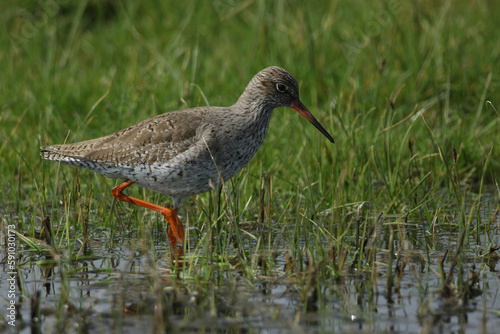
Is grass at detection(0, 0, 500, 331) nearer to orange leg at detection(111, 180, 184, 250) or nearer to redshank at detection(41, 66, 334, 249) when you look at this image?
orange leg at detection(111, 180, 184, 250)

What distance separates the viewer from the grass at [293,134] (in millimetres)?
5992

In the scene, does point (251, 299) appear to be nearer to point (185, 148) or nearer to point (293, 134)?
point (185, 148)

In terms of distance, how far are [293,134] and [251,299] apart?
4340 millimetres

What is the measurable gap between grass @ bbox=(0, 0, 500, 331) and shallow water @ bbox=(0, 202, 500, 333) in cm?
Result: 5

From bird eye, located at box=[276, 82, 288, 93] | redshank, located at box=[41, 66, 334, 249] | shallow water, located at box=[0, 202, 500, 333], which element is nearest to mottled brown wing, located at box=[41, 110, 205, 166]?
redshank, located at box=[41, 66, 334, 249]

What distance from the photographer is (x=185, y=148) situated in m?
6.84

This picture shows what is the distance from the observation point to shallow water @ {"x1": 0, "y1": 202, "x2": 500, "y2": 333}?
15.9 feet

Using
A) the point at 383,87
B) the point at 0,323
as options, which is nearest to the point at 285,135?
the point at 383,87

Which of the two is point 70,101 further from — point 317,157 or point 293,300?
point 293,300

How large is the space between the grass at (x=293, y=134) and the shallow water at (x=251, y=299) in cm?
5

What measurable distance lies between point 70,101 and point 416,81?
516 centimetres

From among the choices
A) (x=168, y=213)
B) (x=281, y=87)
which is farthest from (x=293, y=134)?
(x=168, y=213)

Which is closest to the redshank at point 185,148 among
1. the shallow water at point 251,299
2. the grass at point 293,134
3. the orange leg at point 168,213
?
the orange leg at point 168,213

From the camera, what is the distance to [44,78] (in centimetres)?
1120
